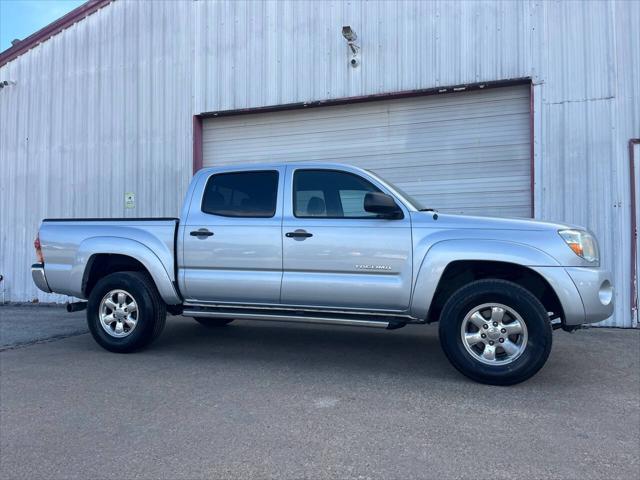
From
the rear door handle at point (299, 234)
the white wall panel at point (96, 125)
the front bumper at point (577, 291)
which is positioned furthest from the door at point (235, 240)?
the white wall panel at point (96, 125)

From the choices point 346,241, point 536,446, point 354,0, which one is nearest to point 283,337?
point 346,241

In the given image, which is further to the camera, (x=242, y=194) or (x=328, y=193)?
(x=242, y=194)

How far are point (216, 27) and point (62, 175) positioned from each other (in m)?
4.71

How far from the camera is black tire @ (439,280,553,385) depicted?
4.43 m

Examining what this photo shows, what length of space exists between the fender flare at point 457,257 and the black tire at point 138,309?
112 inches

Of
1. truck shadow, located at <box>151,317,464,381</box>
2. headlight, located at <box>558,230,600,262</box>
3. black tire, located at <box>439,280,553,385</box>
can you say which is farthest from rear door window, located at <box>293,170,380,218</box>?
headlight, located at <box>558,230,600,262</box>

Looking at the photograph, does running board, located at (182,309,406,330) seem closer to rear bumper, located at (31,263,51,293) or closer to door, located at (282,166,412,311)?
door, located at (282,166,412,311)

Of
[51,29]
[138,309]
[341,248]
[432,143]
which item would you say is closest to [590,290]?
[341,248]

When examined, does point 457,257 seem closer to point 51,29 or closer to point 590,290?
point 590,290

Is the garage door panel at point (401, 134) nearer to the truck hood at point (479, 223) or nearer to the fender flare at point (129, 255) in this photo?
the truck hood at point (479, 223)

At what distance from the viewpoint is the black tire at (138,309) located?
5758 millimetres

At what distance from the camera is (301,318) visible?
5234 millimetres

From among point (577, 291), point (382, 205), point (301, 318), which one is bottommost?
point (301, 318)

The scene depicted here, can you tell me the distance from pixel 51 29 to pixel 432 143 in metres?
8.85
